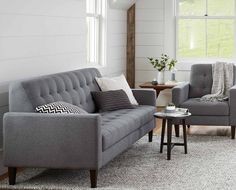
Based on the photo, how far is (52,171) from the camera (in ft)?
18.5

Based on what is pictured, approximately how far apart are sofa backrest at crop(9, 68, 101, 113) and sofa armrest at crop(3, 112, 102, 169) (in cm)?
23

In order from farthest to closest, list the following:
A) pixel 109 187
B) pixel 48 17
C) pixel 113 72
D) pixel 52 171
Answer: pixel 113 72, pixel 48 17, pixel 52 171, pixel 109 187

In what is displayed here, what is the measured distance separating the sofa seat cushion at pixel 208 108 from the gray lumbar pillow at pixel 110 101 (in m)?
0.97

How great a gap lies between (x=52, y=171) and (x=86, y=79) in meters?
1.42

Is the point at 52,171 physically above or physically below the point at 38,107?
below

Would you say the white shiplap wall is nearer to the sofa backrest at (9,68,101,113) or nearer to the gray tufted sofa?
the sofa backrest at (9,68,101,113)

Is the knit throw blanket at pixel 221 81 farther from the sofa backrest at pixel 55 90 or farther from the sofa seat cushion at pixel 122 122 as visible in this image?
the sofa backrest at pixel 55 90

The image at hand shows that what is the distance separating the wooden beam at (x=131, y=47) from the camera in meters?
9.89

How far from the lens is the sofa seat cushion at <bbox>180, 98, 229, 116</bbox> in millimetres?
7367

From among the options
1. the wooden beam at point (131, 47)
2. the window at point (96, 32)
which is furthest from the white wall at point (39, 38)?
the wooden beam at point (131, 47)

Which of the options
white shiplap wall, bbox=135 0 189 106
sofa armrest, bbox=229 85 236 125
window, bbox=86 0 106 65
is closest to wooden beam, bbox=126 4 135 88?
white shiplap wall, bbox=135 0 189 106

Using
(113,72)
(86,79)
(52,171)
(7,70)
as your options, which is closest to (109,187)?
(52,171)

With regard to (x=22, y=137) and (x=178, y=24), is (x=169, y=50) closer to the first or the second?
(x=178, y=24)

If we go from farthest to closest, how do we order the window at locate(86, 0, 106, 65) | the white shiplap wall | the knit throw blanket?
the white shiplap wall
the window at locate(86, 0, 106, 65)
the knit throw blanket
